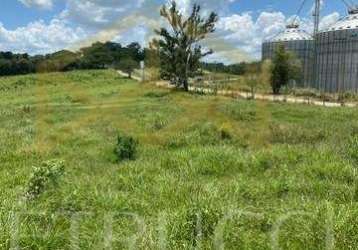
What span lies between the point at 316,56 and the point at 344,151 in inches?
1742

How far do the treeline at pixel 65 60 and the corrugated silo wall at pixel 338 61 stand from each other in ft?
78.6

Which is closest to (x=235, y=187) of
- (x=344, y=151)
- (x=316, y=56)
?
(x=344, y=151)

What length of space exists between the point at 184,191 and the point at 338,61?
4448cm

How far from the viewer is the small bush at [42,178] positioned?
6.98m

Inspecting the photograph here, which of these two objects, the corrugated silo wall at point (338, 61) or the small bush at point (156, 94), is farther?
the corrugated silo wall at point (338, 61)

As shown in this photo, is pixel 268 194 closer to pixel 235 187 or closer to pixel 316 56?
pixel 235 187

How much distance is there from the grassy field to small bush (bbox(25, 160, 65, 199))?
0.26ft

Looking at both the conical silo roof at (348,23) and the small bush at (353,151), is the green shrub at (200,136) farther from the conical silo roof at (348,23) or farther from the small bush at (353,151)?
the conical silo roof at (348,23)

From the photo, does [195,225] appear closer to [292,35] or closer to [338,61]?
[338,61]

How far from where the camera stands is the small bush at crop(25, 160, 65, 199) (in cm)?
698

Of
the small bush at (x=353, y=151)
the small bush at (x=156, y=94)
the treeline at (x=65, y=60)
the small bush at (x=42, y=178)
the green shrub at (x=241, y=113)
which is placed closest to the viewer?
the small bush at (x=42, y=178)

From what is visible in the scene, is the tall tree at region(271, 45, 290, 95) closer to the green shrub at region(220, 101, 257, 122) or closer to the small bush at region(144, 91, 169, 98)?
the small bush at region(144, 91, 169, 98)

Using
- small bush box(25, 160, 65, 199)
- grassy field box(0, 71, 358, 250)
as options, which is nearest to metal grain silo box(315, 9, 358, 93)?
grassy field box(0, 71, 358, 250)

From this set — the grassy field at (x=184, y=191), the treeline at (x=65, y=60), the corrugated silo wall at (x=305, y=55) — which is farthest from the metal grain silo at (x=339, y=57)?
the grassy field at (x=184, y=191)
